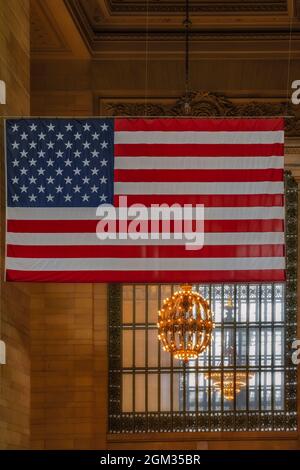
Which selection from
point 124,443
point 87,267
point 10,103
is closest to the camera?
point 87,267

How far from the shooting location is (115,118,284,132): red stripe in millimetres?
13414

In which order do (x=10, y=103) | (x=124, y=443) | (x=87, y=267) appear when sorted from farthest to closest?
(x=124, y=443) < (x=10, y=103) < (x=87, y=267)

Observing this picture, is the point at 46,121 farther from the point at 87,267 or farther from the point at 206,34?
the point at 206,34

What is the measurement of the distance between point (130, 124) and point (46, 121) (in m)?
0.90

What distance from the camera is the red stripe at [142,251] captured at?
13.1 m

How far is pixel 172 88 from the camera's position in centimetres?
2122

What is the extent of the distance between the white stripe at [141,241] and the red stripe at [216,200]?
0.33 metres


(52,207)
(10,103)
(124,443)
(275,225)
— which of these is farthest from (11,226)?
(124,443)

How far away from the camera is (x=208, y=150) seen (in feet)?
44.0

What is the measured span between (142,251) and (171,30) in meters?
8.85

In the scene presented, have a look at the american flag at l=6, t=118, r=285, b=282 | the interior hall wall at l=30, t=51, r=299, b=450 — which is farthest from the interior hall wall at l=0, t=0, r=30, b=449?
the interior hall wall at l=30, t=51, r=299, b=450

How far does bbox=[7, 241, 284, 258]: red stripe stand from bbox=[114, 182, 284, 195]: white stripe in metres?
0.61

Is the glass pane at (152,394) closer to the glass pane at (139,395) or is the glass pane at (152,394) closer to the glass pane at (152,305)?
the glass pane at (139,395)

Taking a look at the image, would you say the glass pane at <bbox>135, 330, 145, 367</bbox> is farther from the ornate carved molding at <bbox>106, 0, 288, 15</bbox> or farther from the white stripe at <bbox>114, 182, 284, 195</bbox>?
the white stripe at <bbox>114, 182, 284, 195</bbox>
